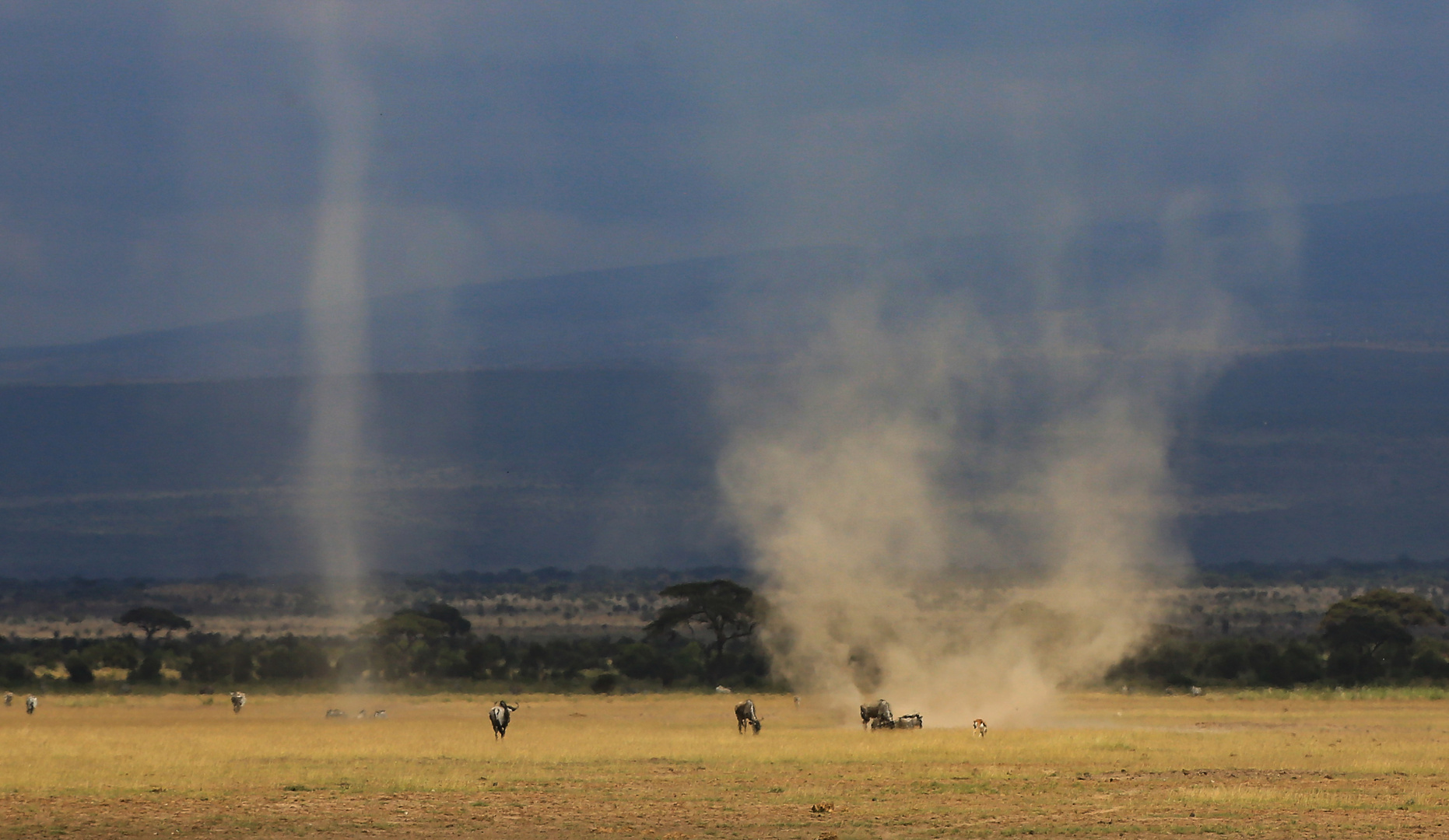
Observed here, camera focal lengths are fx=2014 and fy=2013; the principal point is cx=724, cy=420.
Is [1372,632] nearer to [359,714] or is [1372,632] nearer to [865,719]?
[865,719]

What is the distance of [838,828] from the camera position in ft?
104

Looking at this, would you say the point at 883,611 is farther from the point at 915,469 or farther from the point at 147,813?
the point at 147,813

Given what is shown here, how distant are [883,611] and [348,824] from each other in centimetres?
3619

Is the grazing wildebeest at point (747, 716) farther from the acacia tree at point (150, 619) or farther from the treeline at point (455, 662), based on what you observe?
the acacia tree at point (150, 619)

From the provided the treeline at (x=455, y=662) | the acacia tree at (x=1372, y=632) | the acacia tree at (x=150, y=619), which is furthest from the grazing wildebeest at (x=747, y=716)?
the acacia tree at (x=150, y=619)

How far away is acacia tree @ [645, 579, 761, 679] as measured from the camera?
3548 inches

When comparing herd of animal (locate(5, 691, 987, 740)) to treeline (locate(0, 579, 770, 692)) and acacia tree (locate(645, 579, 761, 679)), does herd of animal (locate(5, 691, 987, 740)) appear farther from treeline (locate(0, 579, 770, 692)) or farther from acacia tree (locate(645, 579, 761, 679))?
acacia tree (locate(645, 579, 761, 679))

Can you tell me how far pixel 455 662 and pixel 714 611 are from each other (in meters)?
11.8

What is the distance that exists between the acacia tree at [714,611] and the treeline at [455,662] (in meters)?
0.07

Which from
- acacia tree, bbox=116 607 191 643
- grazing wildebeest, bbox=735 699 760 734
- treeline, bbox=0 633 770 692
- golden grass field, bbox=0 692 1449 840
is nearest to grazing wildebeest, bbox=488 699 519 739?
golden grass field, bbox=0 692 1449 840

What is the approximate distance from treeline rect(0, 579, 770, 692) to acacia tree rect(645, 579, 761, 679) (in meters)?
0.07

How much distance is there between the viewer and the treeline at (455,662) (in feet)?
274

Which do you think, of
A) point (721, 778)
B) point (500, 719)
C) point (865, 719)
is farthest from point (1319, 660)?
point (721, 778)

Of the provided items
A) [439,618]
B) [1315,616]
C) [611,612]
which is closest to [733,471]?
[439,618]
